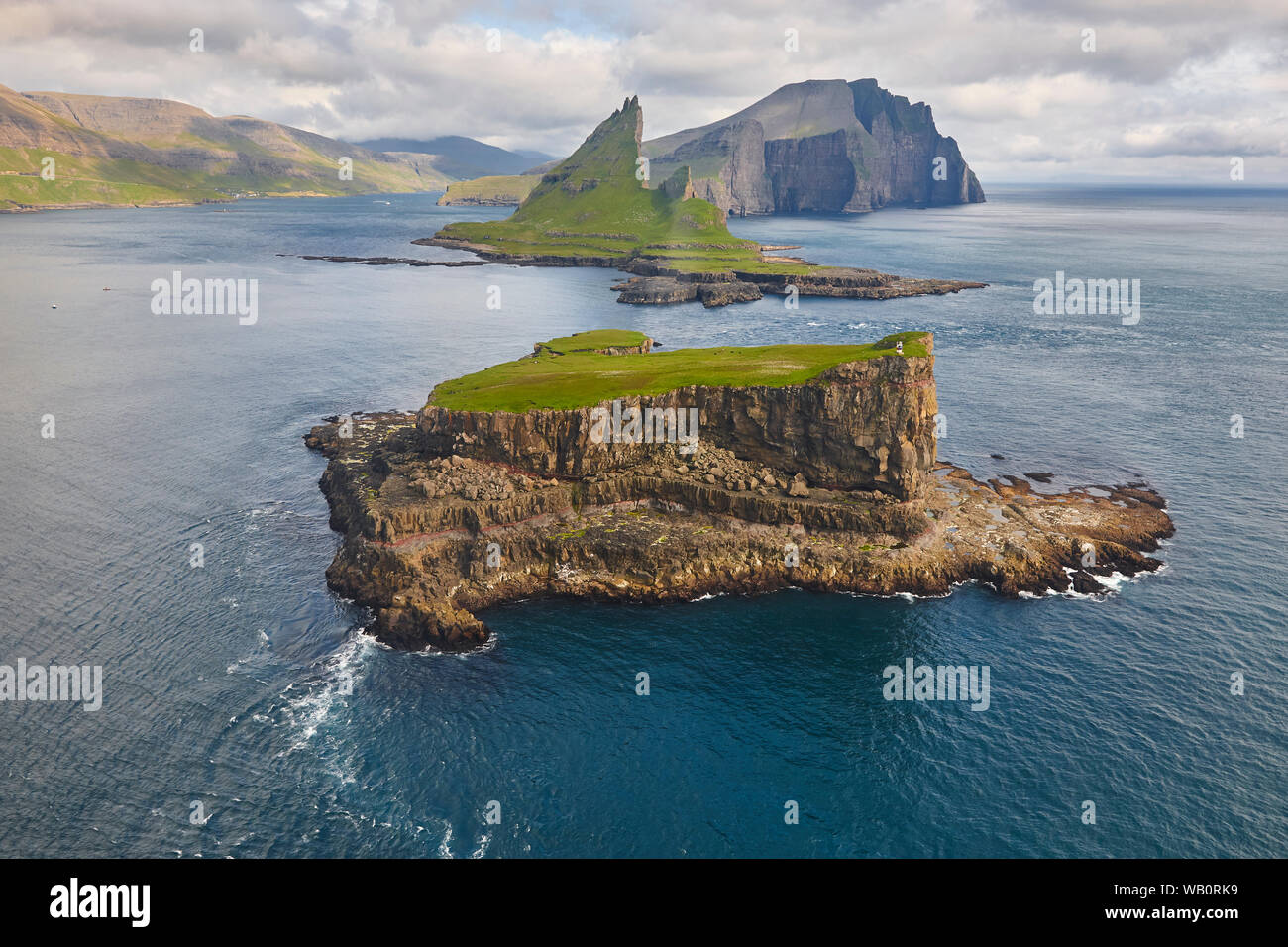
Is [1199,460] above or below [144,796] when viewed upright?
above

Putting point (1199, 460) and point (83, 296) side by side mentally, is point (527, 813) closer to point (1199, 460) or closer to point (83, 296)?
point (1199, 460)

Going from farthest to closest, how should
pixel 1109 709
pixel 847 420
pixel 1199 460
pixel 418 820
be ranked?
pixel 1199 460 → pixel 847 420 → pixel 1109 709 → pixel 418 820

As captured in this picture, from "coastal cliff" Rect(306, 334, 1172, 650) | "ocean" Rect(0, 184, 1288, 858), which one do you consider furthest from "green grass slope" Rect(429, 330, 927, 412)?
"ocean" Rect(0, 184, 1288, 858)

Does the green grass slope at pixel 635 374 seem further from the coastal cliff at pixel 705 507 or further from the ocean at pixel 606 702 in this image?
the ocean at pixel 606 702

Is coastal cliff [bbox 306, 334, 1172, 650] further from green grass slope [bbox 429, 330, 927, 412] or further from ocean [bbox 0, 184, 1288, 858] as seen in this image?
ocean [bbox 0, 184, 1288, 858]

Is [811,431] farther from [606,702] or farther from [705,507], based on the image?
[606,702]

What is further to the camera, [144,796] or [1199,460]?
[1199,460]

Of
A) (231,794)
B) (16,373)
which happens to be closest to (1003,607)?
(231,794)
